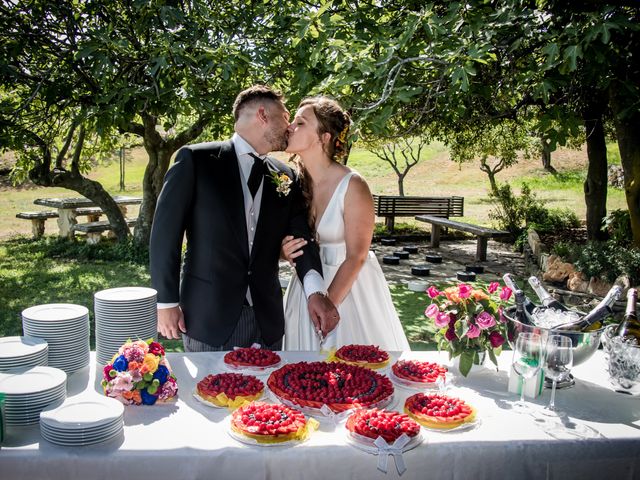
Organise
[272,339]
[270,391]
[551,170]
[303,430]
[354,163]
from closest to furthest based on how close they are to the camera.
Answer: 1. [303,430]
2. [270,391]
3. [272,339]
4. [551,170]
5. [354,163]

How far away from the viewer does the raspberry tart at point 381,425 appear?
181cm

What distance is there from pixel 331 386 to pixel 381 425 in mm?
377

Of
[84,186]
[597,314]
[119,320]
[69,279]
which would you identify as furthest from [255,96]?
[84,186]

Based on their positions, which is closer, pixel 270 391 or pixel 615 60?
pixel 270 391

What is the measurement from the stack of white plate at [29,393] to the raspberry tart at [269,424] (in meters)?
0.63

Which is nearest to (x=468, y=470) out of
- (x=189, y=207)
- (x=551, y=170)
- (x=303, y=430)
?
(x=303, y=430)

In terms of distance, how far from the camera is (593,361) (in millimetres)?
2836

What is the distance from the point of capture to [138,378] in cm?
210

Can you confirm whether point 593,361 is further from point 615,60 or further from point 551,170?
point 551,170

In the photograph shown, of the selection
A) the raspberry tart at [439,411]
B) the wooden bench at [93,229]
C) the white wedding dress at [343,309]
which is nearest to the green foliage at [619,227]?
the white wedding dress at [343,309]

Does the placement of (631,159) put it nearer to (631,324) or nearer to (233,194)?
(631,324)

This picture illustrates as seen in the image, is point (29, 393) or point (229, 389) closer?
point (29, 393)

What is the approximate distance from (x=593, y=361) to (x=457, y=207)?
15470 millimetres

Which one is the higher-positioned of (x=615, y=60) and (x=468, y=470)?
(x=615, y=60)
